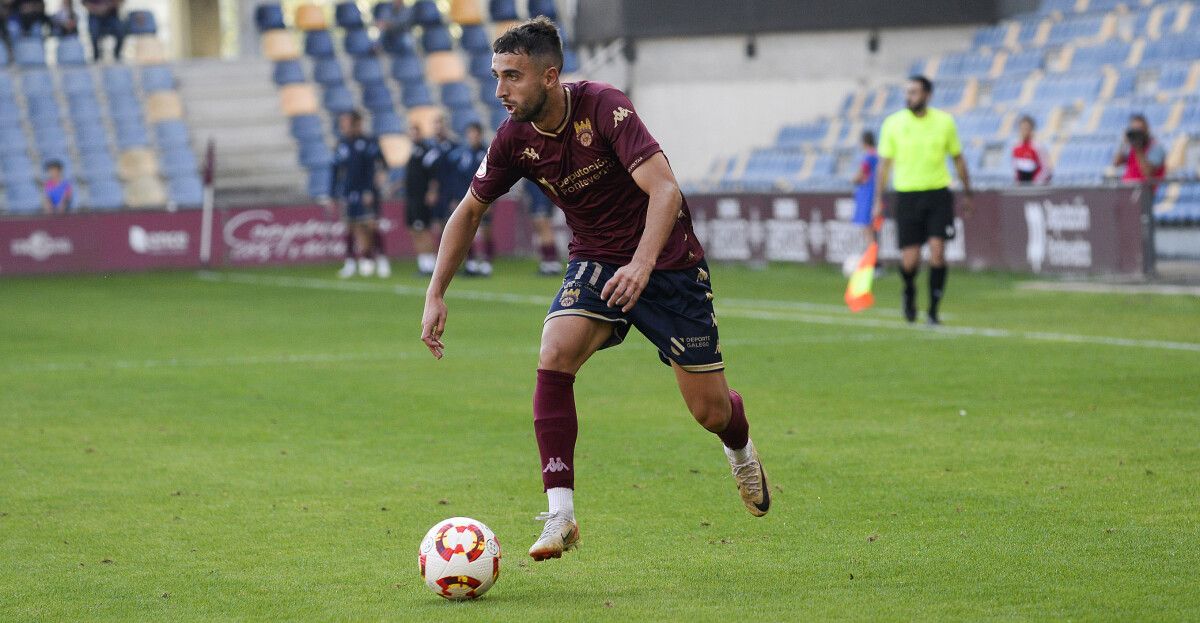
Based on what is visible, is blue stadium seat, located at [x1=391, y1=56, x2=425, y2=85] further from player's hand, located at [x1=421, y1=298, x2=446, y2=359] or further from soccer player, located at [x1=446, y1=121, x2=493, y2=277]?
player's hand, located at [x1=421, y1=298, x2=446, y2=359]

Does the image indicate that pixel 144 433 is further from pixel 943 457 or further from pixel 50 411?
pixel 943 457

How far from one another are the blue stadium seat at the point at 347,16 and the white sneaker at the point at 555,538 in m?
31.7

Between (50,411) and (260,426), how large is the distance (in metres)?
1.64

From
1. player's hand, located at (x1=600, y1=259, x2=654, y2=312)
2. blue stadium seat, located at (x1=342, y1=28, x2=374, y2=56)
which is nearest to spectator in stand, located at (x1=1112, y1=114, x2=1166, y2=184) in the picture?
player's hand, located at (x1=600, y1=259, x2=654, y2=312)

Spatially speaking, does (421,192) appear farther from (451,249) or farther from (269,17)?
(451,249)

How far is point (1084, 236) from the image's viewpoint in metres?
20.5

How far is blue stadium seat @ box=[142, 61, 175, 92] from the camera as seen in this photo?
3422 centimetres

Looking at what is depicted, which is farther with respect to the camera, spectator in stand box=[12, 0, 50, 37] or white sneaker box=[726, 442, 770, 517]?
spectator in stand box=[12, 0, 50, 37]

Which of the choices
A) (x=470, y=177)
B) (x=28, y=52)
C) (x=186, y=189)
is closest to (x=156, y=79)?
(x=28, y=52)

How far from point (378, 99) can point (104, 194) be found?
6.11 metres

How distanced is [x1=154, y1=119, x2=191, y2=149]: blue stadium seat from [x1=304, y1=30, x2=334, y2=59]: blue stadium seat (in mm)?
4043

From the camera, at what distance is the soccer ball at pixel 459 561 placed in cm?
573

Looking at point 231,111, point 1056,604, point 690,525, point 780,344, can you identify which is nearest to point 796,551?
point 690,525

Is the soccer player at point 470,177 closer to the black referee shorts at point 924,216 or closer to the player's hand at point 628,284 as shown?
the black referee shorts at point 924,216
